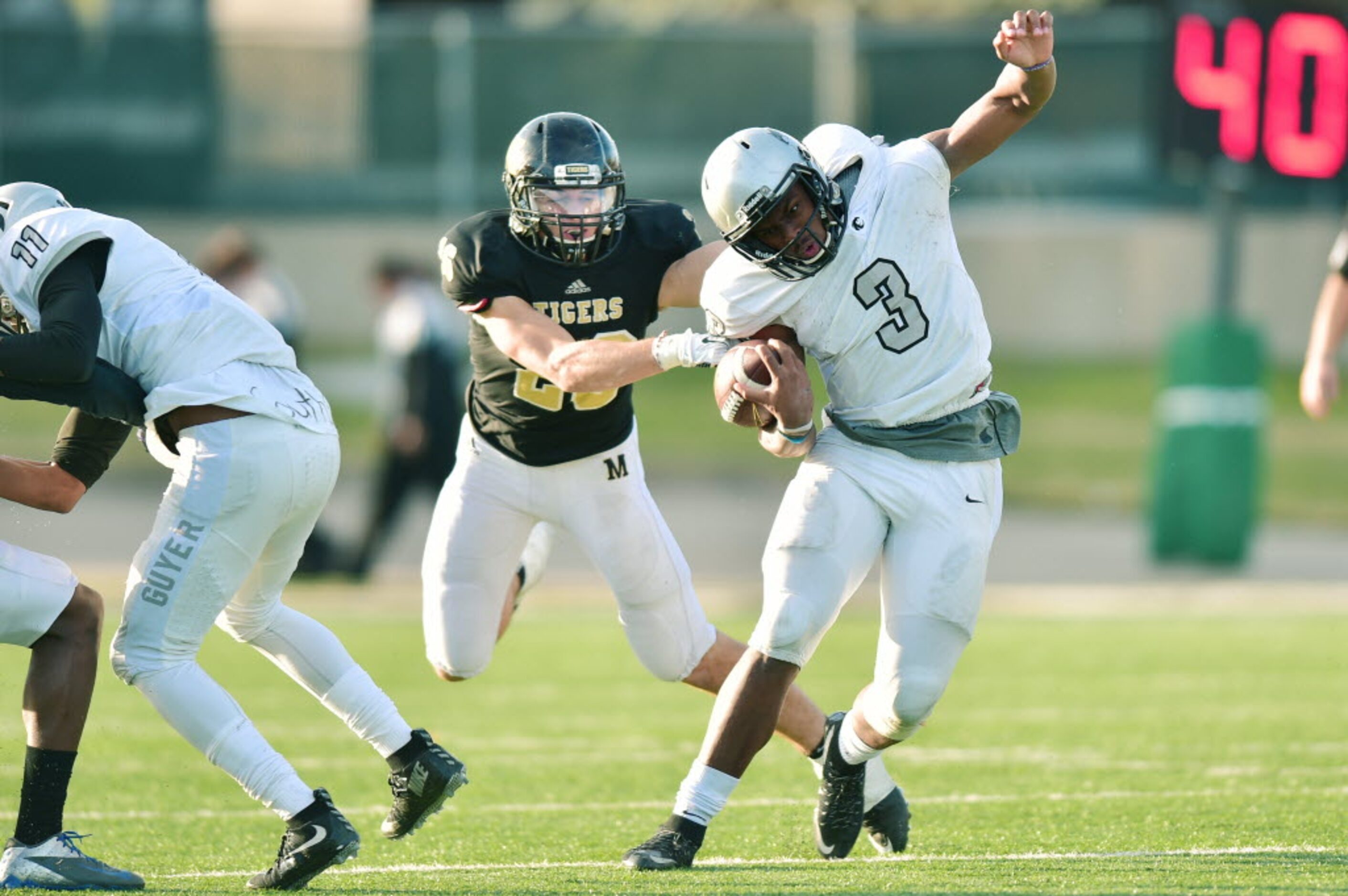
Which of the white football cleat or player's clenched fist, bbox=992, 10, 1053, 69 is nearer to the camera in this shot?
the white football cleat

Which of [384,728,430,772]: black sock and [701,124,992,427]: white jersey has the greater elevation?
[701,124,992,427]: white jersey

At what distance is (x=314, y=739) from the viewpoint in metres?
7.39

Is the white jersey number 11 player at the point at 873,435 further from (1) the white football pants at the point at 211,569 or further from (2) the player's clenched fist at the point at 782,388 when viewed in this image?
(1) the white football pants at the point at 211,569

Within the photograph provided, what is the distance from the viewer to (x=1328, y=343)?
5.98 meters

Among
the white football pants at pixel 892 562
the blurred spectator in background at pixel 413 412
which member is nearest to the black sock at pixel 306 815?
the white football pants at pixel 892 562

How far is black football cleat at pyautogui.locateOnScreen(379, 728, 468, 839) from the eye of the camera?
5.12 metres

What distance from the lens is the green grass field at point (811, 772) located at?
16.0 feet

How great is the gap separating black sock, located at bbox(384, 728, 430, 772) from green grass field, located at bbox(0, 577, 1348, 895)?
0.24 m

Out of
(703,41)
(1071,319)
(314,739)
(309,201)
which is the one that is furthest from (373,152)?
(314,739)

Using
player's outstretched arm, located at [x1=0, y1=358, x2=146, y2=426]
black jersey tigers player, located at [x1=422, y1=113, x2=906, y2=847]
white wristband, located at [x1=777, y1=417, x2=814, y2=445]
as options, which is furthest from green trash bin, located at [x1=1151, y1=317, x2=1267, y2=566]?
player's outstretched arm, located at [x1=0, y1=358, x2=146, y2=426]

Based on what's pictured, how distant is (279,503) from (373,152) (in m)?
13.4

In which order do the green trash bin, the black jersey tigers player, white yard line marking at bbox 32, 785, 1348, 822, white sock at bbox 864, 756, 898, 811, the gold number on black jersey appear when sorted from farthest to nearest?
the green trash bin, white yard line marking at bbox 32, 785, 1348, 822, the gold number on black jersey, the black jersey tigers player, white sock at bbox 864, 756, 898, 811

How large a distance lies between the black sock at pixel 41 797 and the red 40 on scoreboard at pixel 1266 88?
25.1 ft

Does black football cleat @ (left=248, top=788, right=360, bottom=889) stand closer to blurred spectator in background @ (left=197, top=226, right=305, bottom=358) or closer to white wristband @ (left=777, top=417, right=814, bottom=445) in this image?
white wristband @ (left=777, top=417, right=814, bottom=445)
